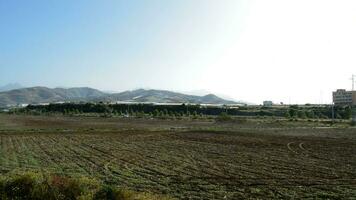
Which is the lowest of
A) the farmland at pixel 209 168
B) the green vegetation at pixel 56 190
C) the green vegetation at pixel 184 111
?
the farmland at pixel 209 168

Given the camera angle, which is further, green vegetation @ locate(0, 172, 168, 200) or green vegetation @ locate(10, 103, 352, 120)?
green vegetation @ locate(10, 103, 352, 120)

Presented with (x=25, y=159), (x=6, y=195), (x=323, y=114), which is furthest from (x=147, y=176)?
(x=323, y=114)

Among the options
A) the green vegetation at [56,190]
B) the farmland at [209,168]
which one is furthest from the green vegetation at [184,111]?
the green vegetation at [56,190]

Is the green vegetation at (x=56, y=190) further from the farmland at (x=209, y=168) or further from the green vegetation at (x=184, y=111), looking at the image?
the green vegetation at (x=184, y=111)

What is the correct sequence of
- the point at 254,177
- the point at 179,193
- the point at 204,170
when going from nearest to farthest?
1. the point at 179,193
2. the point at 254,177
3. the point at 204,170

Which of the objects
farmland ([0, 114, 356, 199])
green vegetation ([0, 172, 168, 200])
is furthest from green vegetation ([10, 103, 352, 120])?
green vegetation ([0, 172, 168, 200])

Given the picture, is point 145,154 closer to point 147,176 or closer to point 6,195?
point 147,176

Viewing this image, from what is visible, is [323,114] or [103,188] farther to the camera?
[323,114]

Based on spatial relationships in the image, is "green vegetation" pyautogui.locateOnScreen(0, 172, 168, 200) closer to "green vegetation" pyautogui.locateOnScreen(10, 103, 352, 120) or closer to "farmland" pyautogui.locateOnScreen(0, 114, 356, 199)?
"farmland" pyautogui.locateOnScreen(0, 114, 356, 199)

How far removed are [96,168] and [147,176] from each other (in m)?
3.64

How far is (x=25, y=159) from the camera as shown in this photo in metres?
25.8

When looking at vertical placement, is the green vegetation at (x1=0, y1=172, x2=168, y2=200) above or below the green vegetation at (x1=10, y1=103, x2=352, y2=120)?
below

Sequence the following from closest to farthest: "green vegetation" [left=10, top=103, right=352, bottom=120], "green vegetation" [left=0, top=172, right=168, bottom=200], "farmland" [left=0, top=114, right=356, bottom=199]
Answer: "green vegetation" [left=0, top=172, right=168, bottom=200]
"farmland" [left=0, top=114, right=356, bottom=199]
"green vegetation" [left=10, top=103, right=352, bottom=120]

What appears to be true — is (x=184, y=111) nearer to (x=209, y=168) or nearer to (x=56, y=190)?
(x=209, y=168)
